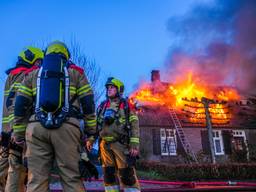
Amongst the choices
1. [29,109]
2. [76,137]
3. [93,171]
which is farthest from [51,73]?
[93,171]

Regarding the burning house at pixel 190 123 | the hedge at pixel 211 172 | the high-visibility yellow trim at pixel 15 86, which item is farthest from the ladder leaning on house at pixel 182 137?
the high-visibility yellow trim at pixel 15 86

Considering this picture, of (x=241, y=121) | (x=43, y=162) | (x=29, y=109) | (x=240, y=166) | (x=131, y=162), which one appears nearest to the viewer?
(x=43, y=162)

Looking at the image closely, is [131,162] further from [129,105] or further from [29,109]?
[29,109]

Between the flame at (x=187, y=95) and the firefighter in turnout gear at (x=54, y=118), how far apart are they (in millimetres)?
21123

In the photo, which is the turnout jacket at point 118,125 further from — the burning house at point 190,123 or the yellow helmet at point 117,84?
the burning house at point 190,123

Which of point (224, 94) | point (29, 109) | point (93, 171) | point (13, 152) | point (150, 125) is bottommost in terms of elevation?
point (93, 171)

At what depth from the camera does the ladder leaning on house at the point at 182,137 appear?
2099 centimetres

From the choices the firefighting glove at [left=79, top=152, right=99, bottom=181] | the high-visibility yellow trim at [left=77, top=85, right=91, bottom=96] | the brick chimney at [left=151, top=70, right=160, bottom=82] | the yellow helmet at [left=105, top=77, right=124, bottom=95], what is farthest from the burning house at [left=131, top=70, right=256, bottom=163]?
the high-visibility yellow trim at [left=77, top=85, right=91, bottom=96]

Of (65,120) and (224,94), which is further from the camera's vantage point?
(224,94)

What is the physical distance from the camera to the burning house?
21.9m

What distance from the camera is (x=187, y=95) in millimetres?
Result: 25016

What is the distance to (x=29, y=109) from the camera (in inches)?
130

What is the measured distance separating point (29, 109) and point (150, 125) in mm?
19514

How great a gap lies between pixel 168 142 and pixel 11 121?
19.4 meters
